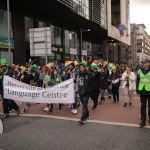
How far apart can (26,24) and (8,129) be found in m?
18.0

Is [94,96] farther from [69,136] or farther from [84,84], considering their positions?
Result: [69,136]

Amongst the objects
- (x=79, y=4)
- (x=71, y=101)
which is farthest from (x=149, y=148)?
A: (x=79, y=4)

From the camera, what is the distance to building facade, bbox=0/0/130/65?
69.4 ft

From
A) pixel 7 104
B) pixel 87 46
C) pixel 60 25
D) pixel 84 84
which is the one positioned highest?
pixel 60 25

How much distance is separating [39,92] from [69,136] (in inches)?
102

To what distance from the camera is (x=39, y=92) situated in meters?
8.06

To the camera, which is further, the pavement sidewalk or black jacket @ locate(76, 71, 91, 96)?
the pavement sidewalk

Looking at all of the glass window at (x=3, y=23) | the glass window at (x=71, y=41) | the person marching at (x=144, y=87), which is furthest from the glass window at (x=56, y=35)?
the person marching at (x=144, y=87)

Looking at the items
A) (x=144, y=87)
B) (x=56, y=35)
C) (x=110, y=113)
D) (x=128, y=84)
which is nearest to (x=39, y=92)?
(x=110, y=113)

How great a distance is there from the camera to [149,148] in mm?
4992

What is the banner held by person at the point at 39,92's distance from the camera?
7.79 m

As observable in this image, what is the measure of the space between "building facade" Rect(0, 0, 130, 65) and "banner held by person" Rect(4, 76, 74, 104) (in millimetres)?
4806

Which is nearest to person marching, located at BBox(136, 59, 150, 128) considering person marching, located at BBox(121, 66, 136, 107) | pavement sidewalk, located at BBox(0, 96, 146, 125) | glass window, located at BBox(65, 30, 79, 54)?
pavement sidewalk, located at BBox(0, 96, 146, 125)

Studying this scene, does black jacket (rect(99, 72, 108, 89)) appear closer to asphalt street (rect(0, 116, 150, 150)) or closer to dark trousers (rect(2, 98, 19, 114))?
asphalt street (rect(0, 116, 150, 150))
